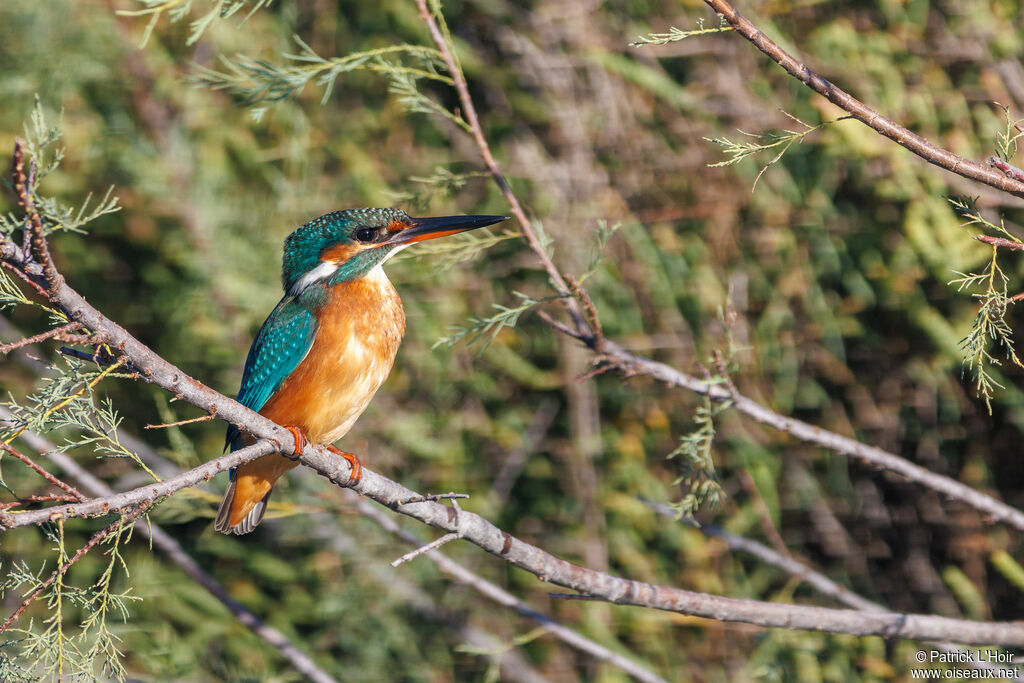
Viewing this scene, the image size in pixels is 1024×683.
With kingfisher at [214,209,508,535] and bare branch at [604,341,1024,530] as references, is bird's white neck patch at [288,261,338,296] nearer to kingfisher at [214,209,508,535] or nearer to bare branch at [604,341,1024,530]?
kingfisher at [214,209,508,535]

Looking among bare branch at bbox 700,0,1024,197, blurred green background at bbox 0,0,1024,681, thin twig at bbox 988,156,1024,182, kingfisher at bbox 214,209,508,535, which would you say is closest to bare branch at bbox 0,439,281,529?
kingfisher at bbox 214,209,508,535

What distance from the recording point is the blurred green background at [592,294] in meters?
2.40

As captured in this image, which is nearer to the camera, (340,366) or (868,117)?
(868,117)

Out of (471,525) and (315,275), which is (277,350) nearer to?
(315,275)

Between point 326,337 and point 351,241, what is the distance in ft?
0.86

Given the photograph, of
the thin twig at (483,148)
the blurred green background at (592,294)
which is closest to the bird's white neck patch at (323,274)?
the thin twig at (483,148)

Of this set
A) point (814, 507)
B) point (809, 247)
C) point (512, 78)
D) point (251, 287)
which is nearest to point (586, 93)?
point (512, 78)

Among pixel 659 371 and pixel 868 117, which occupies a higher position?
pixel 868 117

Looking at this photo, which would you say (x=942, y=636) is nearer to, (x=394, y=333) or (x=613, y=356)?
(x=613, y=356)

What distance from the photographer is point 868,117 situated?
3.91 feet

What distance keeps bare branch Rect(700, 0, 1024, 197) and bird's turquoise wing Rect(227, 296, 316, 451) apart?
1044 millimetres

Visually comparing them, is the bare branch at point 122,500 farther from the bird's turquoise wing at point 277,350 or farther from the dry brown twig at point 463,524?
the bird's turquoise wing at point 277,350

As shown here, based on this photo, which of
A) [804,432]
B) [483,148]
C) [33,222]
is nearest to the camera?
[33,222]

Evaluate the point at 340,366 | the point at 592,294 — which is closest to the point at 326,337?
the point at 340,366
